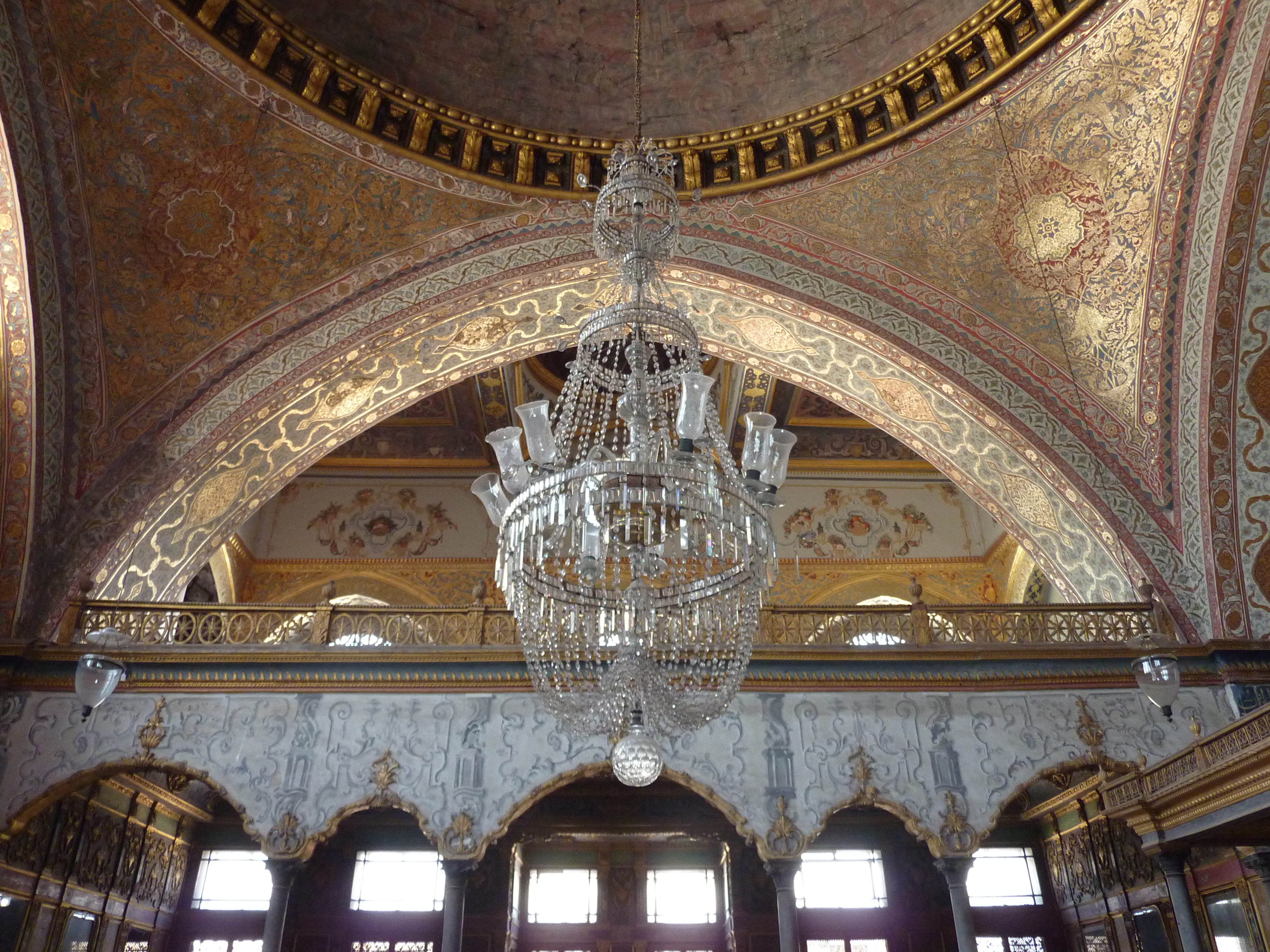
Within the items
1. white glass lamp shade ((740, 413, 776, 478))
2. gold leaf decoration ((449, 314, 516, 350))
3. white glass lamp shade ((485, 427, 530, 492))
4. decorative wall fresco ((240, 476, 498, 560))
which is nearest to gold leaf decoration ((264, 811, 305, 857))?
white glass lamp shade ((485, 427, 530, 492))

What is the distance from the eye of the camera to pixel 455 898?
532cm

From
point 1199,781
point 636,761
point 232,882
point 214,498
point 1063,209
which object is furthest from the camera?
point 232,882

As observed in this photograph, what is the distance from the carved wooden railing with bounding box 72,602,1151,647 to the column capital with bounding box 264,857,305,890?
1.25m

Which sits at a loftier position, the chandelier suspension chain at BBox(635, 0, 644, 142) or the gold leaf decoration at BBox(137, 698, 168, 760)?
the chandelier suspension chain at BBox(635, 0, 644, 142)

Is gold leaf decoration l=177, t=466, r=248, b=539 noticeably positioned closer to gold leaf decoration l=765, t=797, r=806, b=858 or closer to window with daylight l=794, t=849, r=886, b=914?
gold leaf decoration l=765, t=797, r=806, b=858

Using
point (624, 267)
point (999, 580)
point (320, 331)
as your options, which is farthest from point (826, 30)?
point (999, 580)

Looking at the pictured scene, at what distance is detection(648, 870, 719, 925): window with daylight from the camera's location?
7.55 m

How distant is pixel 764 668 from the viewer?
590 centimetres

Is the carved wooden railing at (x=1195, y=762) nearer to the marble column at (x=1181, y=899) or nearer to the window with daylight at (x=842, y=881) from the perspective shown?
the marble column at (x=1181, y=899)

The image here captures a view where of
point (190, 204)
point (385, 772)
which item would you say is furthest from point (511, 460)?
point (190, 204)

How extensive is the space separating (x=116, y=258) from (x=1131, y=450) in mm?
6879

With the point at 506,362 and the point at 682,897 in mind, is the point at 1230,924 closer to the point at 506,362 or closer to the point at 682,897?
the point at 682,897

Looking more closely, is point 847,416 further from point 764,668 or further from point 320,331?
point 320,331

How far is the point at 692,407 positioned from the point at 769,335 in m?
3.68
